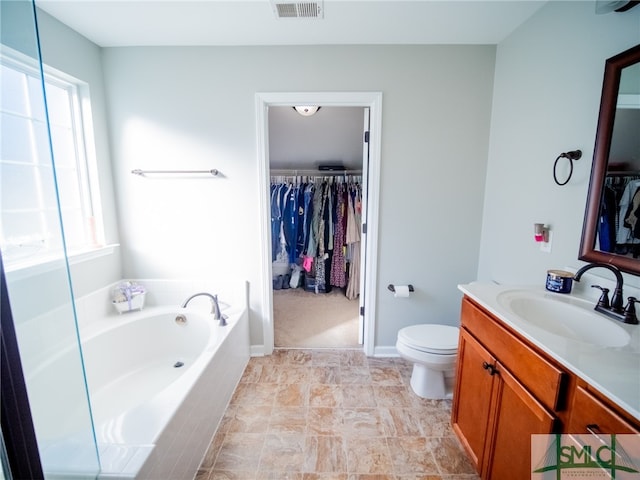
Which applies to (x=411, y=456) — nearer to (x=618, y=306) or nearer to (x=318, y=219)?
(x=618, y=306)

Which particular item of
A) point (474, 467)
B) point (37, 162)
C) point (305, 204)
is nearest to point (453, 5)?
point (37, 162)

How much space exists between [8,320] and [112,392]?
4.90 ft

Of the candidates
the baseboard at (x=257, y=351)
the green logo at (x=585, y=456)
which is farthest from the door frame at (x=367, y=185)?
the green logo at (x=585, y=456)

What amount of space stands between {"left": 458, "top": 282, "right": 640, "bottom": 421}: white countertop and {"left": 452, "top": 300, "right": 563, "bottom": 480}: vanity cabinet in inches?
2.4

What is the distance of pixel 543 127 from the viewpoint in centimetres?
158

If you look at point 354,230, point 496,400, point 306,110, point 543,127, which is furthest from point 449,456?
point 306,110

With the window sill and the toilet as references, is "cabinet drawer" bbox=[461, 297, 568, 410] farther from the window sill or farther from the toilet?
the window sill

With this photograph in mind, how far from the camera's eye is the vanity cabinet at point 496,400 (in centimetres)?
95

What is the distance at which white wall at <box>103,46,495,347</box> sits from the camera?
1.99m

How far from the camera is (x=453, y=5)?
5.12ft

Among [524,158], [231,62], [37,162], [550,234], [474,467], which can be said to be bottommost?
[474,467]

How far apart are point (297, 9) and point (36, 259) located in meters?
1.74

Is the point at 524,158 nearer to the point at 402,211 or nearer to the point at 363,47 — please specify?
the point at 402,211

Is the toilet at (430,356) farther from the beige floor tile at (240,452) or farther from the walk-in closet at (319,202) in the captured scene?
the walk-in closet at (319,202)
